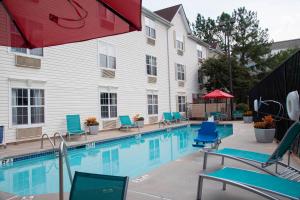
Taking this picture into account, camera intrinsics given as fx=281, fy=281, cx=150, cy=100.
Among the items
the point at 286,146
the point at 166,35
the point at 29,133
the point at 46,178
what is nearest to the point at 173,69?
the point at 166,35

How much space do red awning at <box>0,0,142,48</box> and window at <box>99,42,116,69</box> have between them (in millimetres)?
12310

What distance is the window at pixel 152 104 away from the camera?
20653 mm

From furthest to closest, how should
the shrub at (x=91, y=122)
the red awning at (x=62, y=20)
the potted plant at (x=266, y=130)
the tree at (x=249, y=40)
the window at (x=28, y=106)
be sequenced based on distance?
the tree at (x=249, y=40), the shrub at (x=91, y=122), the window at (x=28, y=106), the potted plant at (x=266, y=130), the red awning at (x=62, y=20)

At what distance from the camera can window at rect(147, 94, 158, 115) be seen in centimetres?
2065

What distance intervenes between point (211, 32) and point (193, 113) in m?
26.1

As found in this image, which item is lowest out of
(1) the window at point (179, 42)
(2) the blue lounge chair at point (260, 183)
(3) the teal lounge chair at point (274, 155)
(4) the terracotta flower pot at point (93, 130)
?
(4) the terracotta flower pot at point (93, 130)

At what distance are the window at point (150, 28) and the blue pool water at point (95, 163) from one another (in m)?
10.3

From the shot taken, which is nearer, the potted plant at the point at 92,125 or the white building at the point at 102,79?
the white building at the point at 102,79

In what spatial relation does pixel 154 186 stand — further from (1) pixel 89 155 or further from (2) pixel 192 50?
(2) pixel 192 50

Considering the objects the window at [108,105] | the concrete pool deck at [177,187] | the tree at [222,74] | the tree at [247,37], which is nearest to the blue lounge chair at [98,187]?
the concrete pool deck at [177,187]

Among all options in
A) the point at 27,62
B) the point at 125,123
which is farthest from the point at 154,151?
the point at 27,62

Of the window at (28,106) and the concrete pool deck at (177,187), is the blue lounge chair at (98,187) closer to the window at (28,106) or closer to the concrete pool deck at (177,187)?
the concrete pool deck at (177,187)

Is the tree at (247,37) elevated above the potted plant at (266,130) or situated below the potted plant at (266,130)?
above

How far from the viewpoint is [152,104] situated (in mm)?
20922
